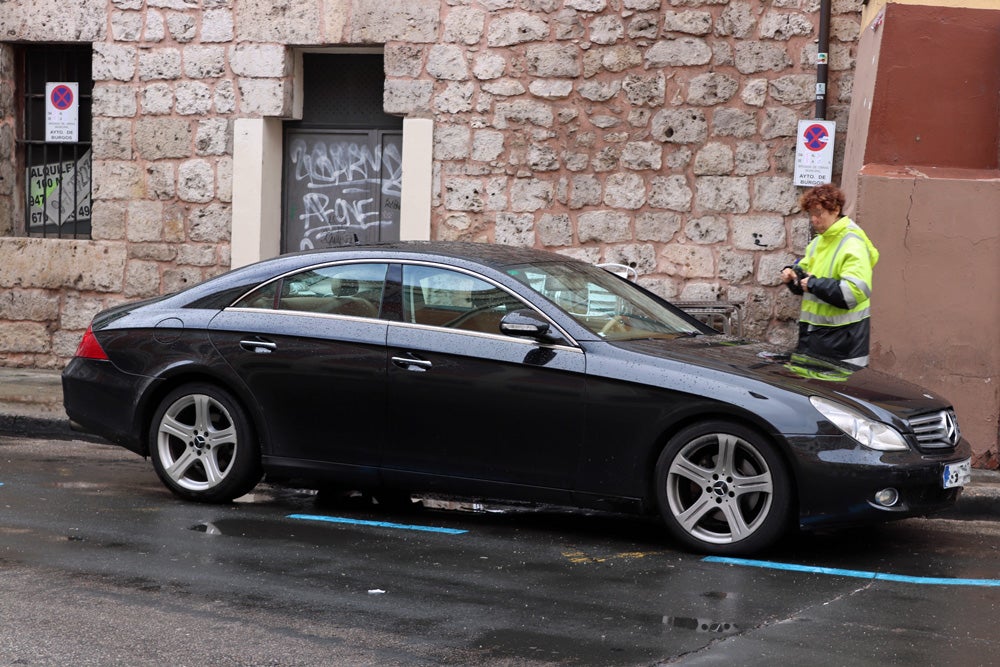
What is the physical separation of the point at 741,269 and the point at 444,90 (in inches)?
117

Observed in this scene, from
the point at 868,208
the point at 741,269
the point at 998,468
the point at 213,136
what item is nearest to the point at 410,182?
the point at 213,136

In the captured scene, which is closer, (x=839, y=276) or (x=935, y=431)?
(x=935, y=431)

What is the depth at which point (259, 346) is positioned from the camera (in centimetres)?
780

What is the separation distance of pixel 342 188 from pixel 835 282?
598 centimetres

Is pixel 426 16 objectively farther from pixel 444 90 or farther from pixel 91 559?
pixel 91 559

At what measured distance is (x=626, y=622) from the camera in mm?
5590

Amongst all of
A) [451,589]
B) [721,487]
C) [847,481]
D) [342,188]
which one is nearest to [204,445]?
[451,589]

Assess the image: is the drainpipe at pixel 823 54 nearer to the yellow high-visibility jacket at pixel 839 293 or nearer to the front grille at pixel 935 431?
the yellow high-visibility jacket at pixel 839 293

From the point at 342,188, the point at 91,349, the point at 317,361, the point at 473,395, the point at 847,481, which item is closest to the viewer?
the point at 847,481

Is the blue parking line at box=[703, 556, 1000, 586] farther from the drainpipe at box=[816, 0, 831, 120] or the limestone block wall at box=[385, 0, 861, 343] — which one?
the drainpipe at box=[816, 0, 831, 120]

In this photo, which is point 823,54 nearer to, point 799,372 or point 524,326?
point 799,372

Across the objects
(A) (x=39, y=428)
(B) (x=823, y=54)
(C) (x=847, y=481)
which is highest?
(B) (x=823, y=54)

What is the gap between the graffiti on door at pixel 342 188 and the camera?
43.4 ft

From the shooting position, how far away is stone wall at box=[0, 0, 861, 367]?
12.0m
